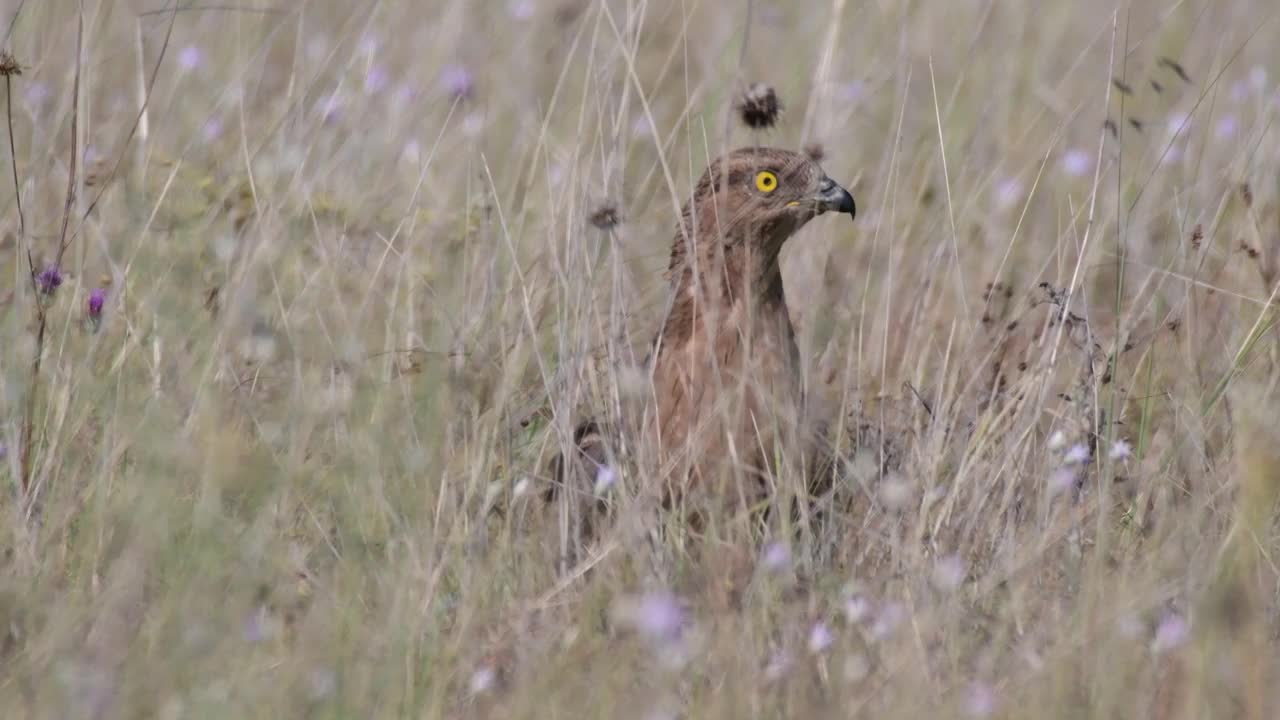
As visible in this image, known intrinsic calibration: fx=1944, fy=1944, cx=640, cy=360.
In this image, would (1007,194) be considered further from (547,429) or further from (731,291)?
(547,429)

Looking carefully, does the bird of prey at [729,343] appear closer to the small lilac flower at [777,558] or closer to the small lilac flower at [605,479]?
the small lilac flower at [605,479]

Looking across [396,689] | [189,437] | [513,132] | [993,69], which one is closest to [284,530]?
[189,437]

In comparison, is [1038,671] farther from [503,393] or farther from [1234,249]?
[1234,249]

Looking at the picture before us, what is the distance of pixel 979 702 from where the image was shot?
3086 millimetres

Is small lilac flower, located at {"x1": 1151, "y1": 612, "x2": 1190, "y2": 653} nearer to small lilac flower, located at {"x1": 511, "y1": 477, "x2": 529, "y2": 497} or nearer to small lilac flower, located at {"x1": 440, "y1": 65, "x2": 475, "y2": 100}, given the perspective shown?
small lilac flower, located at {"x1": 511, "y1": 477, "x2": 529, "y2": 497}

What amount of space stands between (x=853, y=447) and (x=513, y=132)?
2405mm

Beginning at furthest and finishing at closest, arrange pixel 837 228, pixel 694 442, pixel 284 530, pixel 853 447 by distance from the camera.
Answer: pixel 837 228, pixel 853 447, pixel 694 442, pixel 284 530

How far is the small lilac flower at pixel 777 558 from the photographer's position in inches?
141

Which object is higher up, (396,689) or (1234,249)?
(1234,249)

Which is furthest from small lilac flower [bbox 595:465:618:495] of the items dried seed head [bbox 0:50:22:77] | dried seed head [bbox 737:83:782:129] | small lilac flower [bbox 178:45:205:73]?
small lilac flower [bbox 178:45:205:73]

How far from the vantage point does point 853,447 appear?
189 inches

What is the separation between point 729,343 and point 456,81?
1.36 m

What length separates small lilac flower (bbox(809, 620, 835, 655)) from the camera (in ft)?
11.0

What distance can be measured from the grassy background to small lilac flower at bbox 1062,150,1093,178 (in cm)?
7
